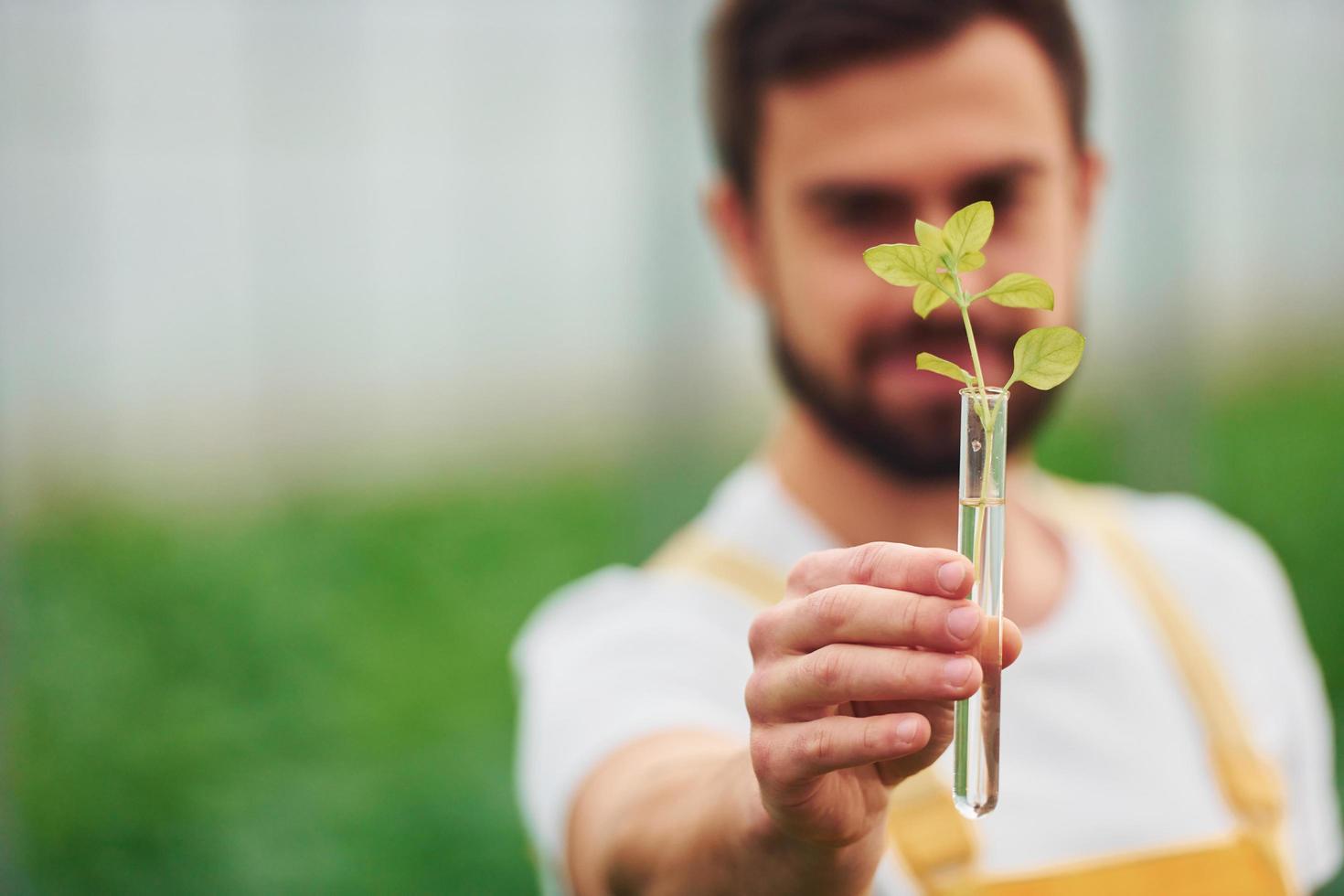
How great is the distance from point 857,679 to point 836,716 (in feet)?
0.09

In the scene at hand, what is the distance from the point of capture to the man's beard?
0.83 metres

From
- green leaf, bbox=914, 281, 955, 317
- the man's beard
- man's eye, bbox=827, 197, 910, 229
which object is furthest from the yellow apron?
green leaf, bbox=914, 281, 955, 317

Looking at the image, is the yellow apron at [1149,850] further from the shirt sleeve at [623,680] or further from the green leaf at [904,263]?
the green leaf at [904,263]

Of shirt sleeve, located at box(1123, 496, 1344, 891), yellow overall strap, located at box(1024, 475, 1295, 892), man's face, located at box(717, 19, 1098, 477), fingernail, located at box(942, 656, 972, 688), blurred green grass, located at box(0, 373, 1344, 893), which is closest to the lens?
fingernail, located at box(942, 656, 972, 688)

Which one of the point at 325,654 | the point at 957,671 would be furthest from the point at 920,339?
the point at 325,654

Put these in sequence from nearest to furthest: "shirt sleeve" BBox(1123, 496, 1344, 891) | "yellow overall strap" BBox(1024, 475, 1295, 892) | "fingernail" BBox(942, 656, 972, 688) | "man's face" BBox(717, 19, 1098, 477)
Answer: "fingernail" BBox(942, 656, 972, 688) < "man's face" BBox(717, 19, 1098, 477) < "yellow overall strap" BBox(1024, 475, 1295, 892) < "shirt sleeve" BBox(1123, 496, 1344, 891)

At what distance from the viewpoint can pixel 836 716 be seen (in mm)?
475

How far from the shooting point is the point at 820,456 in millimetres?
1000

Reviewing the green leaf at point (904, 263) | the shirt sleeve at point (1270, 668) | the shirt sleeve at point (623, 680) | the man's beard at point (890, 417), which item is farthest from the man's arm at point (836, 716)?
the shirt sleeve at point (1270, 668)

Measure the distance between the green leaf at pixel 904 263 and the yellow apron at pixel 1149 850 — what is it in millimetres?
406

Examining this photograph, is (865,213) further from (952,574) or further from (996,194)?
(952,574)

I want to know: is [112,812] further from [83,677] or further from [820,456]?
[820,456]

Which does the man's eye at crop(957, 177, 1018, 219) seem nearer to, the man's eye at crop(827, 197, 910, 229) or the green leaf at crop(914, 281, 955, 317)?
the man's eye at crop(827, 197, 910, 229)

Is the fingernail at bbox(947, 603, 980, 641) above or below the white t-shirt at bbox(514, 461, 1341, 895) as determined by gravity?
above
